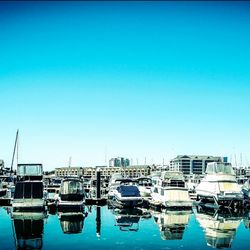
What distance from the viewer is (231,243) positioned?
100 feet

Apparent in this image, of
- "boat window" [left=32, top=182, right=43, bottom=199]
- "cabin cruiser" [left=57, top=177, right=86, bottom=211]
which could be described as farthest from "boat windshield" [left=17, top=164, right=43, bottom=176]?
"boat window" [left=32, top=182, right=43, bottom=199]

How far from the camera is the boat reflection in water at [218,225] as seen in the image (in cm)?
3093

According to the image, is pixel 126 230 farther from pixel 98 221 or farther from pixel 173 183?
pixel 173 183

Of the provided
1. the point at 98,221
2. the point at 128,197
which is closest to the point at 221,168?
the point at 128,197

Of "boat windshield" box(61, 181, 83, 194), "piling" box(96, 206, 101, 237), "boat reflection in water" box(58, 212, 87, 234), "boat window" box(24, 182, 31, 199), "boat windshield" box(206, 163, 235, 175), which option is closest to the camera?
"piling" box(96, 206, 101, 237)

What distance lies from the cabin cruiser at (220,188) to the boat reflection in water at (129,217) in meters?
10.1

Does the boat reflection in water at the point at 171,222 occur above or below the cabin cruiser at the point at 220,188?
below

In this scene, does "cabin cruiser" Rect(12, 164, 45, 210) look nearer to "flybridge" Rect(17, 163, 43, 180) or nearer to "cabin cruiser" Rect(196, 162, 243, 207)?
"flybridge" Rect(17, 163, 43, 180)

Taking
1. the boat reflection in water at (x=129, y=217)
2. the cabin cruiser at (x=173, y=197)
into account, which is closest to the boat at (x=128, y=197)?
the boat reflection in water at (x=129, y=217)

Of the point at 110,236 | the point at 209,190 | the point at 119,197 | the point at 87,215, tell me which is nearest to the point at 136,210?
the point at 119,197

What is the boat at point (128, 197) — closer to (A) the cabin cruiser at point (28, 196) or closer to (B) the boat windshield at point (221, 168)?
(A) the cabin cruiser at point (28, 196)

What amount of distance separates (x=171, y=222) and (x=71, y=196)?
558 inches

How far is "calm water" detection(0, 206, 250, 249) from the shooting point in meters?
29.5

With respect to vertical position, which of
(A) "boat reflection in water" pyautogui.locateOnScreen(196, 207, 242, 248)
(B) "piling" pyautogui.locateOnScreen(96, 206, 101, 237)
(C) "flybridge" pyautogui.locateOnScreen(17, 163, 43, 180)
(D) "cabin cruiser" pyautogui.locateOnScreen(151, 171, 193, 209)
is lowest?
(A) "boat reflection in water" pyautogui.locateOnScreen(196, 207, 242, 248)
